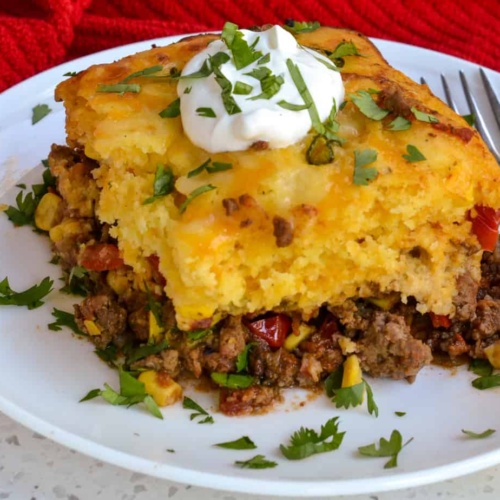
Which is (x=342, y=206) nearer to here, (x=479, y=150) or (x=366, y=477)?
(x=479, y=150)

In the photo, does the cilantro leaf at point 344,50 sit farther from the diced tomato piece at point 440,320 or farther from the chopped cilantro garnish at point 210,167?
the diced tomato piece at point 440,320

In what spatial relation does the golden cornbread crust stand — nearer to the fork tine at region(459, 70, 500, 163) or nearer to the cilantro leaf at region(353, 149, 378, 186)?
the cilantro leaf at region(353, 149, 378, 186)

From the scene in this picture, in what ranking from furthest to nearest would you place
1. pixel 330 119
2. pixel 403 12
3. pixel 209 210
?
pixel 403 12, pixel 330 119, pixel 209 210

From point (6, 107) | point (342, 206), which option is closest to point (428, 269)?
point (342, 206)

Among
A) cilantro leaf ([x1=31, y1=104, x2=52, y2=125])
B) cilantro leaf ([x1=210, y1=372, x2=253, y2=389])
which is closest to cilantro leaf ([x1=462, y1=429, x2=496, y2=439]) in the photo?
cilantro leaf ([x1=210, y1=372, x2=253, y2=389])

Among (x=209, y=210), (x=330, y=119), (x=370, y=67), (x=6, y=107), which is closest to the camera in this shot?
(x=209, y=210)

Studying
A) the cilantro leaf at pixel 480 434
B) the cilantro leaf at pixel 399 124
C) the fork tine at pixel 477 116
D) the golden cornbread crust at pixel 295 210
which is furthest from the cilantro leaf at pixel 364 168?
the fork tine at pixel 477 116
